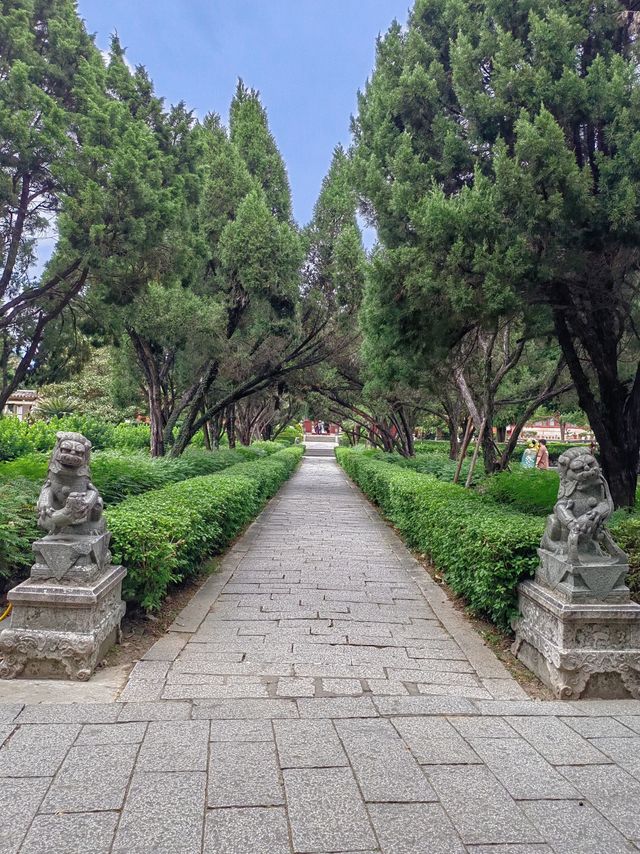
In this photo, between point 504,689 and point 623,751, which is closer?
point 623,751

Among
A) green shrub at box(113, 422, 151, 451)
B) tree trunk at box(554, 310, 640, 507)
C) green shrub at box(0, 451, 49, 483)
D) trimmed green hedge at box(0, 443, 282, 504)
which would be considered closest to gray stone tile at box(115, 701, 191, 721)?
trimmed green hedge at box(0, 443, 282, 504)

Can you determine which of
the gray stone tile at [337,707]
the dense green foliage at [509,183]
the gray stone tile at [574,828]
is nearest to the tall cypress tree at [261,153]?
the dense green foliage at [509,183]

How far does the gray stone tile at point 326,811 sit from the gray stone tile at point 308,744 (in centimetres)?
6

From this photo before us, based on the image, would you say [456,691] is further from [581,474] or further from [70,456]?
[70,456]

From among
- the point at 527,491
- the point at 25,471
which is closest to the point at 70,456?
the point at 25,471

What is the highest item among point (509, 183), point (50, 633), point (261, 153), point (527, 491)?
point (261, 153)

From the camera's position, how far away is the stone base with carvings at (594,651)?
337 centimetres

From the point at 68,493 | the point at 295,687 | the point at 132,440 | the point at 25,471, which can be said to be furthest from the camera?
the point at 132,440

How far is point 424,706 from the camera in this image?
Answer: 3.18 metres

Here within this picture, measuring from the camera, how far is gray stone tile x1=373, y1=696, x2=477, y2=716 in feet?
10.2

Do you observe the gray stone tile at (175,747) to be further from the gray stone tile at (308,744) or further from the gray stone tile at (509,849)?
the gray stone tile at (509,849)

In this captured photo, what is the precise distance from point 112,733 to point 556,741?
7.22 ft

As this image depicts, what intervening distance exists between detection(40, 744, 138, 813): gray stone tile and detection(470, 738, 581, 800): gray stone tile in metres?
1.61

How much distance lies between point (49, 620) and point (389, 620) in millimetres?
2679
